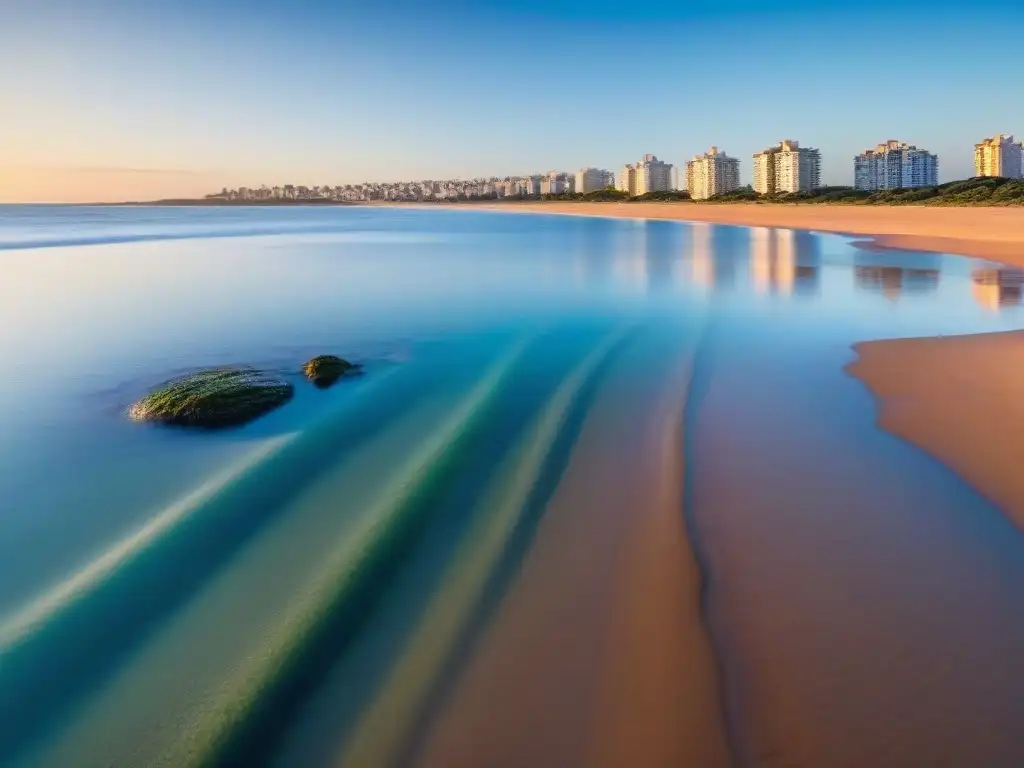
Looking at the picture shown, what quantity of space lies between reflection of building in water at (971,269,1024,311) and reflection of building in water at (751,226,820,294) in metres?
3.05

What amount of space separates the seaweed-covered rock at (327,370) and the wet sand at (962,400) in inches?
228

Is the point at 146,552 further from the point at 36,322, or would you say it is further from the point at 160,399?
the point at 36,322

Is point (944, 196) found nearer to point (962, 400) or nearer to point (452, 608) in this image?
point (962, 400)

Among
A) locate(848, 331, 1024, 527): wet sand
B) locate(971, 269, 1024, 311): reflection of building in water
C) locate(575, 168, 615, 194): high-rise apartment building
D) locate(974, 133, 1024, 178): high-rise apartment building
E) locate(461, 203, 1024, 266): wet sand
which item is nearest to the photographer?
locate(848, 331, 1024, 527): wet sand

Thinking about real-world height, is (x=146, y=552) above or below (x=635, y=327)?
below

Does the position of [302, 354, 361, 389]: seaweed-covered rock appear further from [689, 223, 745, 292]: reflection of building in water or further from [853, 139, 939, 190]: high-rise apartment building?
[853, 139, 939, 190]: high-rise apartment building

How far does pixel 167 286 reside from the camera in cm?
1880

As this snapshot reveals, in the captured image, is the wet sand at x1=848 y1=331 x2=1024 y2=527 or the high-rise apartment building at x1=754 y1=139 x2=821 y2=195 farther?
the high-rise apartment building at x1=754 y1=139 x2=821 y2=195

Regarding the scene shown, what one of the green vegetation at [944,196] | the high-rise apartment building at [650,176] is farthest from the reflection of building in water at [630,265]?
the high-rise apartment building at [650,176]

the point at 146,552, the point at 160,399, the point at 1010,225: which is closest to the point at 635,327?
the point at 160,399

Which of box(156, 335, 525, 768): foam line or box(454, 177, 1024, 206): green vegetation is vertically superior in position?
box(454, 177, 1024, 206): green vegetation

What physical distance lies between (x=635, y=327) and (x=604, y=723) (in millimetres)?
9564

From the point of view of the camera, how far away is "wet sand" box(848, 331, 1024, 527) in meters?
5.28

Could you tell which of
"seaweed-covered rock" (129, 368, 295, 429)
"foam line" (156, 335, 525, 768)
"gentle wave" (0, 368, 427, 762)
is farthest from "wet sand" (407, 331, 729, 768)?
"seaweed-covered rock" (129, 368, 295, 429)
